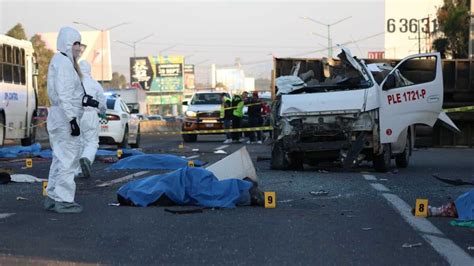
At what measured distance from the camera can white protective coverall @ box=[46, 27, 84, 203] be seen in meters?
8.18

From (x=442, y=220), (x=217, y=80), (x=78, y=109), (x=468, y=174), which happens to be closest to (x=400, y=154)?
(x=468, y=174)

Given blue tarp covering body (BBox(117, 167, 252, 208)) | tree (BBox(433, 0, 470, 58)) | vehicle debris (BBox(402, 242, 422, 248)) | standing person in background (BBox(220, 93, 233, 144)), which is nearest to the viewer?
vehicle debris (BBox(402, 242, 422, 248))

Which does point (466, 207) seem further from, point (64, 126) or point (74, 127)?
point (64, 126)

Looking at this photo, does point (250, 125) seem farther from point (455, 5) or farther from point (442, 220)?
point (455, 5)

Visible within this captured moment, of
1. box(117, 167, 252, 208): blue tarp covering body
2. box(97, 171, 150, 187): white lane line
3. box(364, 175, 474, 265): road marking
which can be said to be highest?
box(117, 167, 252, 208): blue tarp covering body

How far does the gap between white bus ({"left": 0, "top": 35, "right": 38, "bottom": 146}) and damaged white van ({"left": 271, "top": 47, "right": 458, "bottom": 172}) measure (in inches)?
391

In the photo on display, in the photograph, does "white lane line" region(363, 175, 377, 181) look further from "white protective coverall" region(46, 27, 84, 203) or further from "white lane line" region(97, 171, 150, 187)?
"white protective coverall" region(46, 27, 84, 203)

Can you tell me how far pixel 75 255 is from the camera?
235 inches

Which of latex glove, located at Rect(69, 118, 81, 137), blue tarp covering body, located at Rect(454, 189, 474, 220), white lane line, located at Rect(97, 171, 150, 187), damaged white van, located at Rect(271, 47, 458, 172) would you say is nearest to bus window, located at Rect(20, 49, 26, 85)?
white lane line, located at Rect(97, 171, 150, 187)

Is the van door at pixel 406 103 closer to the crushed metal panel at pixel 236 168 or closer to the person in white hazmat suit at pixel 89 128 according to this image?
the crushed metal panel at pixel 236 168

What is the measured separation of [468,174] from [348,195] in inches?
176

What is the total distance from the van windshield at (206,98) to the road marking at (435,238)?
20.7 meters

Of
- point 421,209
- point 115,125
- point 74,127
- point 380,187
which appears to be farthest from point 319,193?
point 115,125

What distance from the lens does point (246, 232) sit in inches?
278
